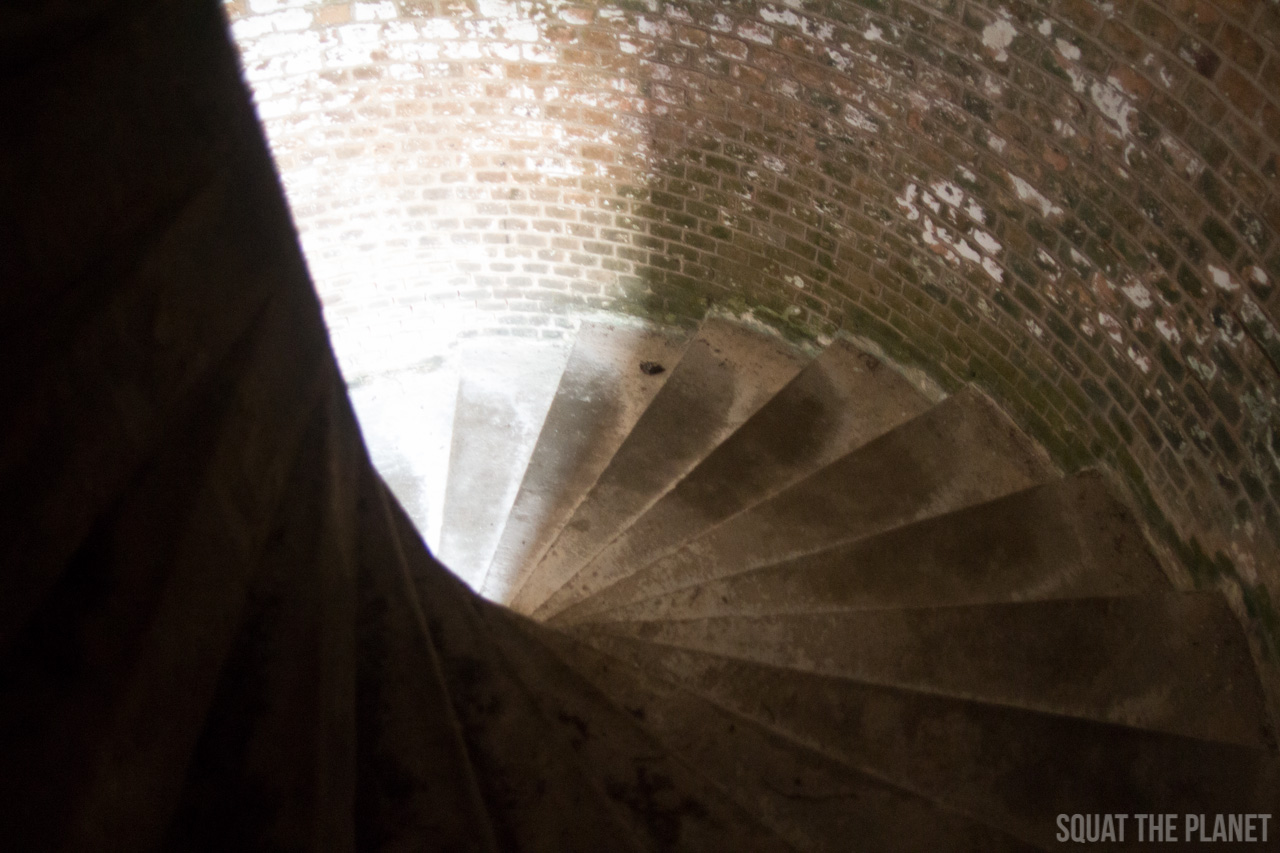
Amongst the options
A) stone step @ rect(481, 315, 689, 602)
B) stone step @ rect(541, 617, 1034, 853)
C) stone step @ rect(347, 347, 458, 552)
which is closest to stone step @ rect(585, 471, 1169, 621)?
stone step @ rect(541, 617, 1034, 853)

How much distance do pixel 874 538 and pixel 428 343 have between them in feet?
9.75

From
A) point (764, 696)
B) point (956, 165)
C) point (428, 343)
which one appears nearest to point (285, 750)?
point (764, 696)

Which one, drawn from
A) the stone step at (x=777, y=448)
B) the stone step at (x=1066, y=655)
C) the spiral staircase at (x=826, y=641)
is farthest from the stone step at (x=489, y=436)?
the stone step at (x=1066, y=655)

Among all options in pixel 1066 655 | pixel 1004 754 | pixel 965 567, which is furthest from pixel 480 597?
pixel 1066 655

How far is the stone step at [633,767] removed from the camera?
2252mm

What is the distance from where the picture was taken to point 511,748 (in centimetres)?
216

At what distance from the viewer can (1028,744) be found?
274 centimetres

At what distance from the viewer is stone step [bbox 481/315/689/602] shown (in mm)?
4008

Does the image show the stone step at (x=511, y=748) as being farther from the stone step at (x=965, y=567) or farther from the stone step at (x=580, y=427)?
the stone step at (x=580, y=427)

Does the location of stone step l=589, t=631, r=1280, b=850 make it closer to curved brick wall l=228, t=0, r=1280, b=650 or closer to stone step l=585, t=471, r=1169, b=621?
stone step l=585, t=471, r=1169, b=621

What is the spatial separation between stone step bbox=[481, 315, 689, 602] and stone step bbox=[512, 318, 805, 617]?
0.49 feet

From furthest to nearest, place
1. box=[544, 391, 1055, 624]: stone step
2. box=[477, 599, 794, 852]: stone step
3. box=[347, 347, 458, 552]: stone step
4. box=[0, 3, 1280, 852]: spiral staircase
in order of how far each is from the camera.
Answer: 1. box=[347, 347, 458, 552]: stone step
2. box=[544, 391, 1055, 624]: stone step
3. box=[477, 599, 794, 852]: stone step
4. box=[0, 3, 1280, 852]: spiral staircase

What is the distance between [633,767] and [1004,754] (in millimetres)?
1239

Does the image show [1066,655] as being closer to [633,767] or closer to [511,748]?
[633,767]
